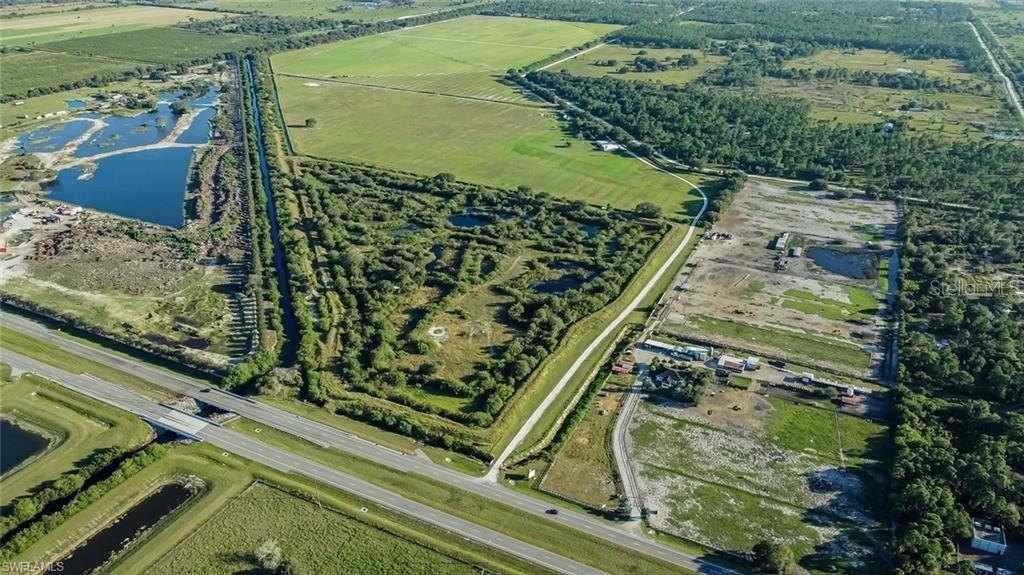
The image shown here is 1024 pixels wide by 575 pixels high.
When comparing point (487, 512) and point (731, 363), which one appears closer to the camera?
point (487, 512)

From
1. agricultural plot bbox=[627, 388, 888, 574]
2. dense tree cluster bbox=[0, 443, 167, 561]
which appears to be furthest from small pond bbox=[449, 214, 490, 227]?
dense tree cluster bbox=[0, 443, 167, 561]

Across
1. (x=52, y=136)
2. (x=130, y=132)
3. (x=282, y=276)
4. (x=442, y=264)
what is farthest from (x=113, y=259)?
(x=52, y=136)

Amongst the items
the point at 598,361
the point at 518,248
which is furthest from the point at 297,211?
the point at 598,361

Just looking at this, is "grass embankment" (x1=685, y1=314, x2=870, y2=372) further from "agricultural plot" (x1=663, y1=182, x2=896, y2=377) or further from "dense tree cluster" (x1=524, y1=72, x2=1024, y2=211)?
"dense tree cluster" (x1=524, y1=72, x2=1024, y2=211)

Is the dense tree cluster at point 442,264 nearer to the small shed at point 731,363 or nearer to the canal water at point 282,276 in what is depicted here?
the canal water at point 282,276

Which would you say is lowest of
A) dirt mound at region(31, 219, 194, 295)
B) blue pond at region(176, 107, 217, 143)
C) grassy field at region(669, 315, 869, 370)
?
grassy field at region(669, 315, 869, 370)

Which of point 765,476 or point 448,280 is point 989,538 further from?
point 448,280

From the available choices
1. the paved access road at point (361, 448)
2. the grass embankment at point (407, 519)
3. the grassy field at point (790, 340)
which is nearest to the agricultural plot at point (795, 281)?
the grassy field at point (790, 340)
